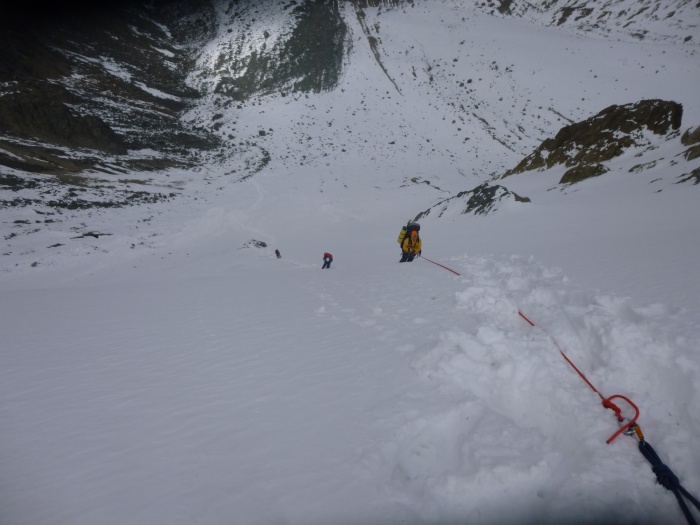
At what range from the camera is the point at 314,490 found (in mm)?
1940

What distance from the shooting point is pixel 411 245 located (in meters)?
9.13

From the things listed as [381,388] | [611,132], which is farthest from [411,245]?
[611,132]

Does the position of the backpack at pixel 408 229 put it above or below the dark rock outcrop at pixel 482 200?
below

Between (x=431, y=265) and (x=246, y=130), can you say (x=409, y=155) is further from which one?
(x=431, y=265)

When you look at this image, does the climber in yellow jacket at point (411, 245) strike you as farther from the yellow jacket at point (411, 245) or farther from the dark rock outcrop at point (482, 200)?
the dark rock outcrop at point (482, 200)

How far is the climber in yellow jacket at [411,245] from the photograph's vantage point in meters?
9.07

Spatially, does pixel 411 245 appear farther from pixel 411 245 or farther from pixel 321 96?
pixel 321 96

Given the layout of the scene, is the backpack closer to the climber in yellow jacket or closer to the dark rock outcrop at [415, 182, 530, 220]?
the climber in yellow jacket

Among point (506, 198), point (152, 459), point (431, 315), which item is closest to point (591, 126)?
point (506, 198)

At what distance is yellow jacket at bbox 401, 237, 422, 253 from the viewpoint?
9109mm

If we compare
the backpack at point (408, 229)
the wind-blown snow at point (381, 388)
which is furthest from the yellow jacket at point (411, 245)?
the wind-blown snow at point (381, 388)

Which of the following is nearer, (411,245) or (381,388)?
(381,388)

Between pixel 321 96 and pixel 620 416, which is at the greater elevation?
pixel 321 96

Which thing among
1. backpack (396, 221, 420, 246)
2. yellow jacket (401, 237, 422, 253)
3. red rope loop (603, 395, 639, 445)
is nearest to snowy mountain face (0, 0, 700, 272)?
yellow jacket (401, 237, 422, 253)
